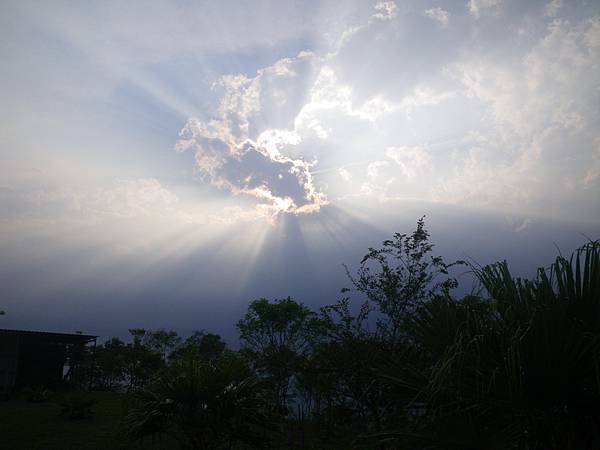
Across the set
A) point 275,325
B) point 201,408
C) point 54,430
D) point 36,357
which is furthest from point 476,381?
point 36,357

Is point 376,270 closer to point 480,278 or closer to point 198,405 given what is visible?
point 198,405

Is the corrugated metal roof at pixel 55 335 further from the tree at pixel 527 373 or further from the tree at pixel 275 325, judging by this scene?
the tree at pixel 527 373

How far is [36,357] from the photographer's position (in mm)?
30500

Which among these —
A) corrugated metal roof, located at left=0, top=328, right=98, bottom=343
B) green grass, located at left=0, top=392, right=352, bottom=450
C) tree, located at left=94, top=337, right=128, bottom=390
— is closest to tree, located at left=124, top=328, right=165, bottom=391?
tree, located at left=94, top=337, right=128, bottom=390

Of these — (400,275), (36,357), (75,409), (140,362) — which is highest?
(400,275)

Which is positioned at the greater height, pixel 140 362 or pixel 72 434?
pixel 140 362

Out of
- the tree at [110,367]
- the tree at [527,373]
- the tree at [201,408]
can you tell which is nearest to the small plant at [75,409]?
the tree at [201,408]

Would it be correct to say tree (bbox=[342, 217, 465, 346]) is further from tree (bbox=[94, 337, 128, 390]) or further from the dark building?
tree (bbox=[94, 337, 128, 390])

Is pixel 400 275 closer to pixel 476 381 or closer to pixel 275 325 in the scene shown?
pixel 476 381

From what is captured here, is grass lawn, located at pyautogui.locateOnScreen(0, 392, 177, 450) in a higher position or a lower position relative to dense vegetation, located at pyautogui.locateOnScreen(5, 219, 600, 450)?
lower

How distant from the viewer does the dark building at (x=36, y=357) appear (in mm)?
27234

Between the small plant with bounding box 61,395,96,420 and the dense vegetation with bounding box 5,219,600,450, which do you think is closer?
the dense vegetation with bounding box 5,219,600,450

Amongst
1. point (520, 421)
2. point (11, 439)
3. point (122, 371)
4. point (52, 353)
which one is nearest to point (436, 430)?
point (520, 421)

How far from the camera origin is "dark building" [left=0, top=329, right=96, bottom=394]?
2723 cm
